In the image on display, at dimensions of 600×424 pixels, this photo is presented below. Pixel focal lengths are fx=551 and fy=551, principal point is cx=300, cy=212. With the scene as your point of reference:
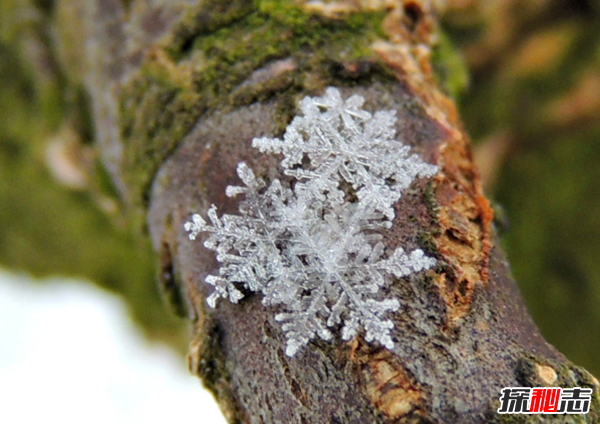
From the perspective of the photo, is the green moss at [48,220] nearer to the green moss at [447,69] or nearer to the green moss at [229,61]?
the green moss at [229,61]

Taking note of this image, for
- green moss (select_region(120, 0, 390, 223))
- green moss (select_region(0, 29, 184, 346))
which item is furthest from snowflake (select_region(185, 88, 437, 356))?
green moss (select_region(0, 29, 184, 346))

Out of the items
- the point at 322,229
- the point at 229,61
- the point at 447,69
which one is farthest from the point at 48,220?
the point at 322,229

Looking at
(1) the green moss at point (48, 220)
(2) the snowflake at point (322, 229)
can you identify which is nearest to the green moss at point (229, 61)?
(2) the snowflake at point (322, 229)

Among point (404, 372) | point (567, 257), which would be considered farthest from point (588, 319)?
point (404, 372)

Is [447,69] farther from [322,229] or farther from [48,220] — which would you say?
[48,220]

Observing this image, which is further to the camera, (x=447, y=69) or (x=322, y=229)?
(x=447, y=69)

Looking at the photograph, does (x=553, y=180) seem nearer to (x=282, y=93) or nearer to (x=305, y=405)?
(x=282, y=93)

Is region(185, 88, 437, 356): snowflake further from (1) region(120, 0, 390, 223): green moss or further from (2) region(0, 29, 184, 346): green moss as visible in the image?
(2) region(0, 29, 184, 346): green moss

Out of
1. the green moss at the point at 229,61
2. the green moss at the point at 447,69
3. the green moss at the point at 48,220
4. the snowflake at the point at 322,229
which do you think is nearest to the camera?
the snowflake at the point at 322,229
